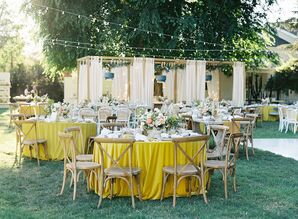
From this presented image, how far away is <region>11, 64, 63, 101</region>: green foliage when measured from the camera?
104 feet

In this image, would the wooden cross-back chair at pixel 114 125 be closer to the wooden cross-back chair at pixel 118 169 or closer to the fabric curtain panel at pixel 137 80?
the wooden cross-back chair at pixel 118 169

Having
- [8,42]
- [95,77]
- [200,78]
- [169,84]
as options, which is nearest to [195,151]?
[95,77]

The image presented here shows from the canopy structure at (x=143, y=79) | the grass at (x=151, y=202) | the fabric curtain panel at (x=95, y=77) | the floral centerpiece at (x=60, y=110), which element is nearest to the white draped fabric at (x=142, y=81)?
the canopy structure at (x=143, y=79)

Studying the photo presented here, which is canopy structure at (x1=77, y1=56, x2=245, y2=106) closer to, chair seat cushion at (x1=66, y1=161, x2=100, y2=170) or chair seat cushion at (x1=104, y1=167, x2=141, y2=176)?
chair seat cushion at (x1=66, y1=161, x2=100, y2=170)

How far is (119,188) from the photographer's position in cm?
637

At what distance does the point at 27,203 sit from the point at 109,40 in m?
15.4

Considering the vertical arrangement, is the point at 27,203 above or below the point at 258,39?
below

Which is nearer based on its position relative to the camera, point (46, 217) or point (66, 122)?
point (46, 217)

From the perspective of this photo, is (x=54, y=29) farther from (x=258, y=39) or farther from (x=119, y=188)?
(x=119, y=188)

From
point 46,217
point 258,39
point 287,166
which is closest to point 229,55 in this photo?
point 258,39

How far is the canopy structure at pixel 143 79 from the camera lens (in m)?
16.6

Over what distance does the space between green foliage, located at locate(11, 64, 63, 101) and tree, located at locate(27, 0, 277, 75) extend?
990 centimetres

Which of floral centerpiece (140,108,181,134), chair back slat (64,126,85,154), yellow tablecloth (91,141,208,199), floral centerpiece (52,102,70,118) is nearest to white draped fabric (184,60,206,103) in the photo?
floral centerpiece (52,102,70,118)

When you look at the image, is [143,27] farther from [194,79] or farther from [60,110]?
[60,110]
